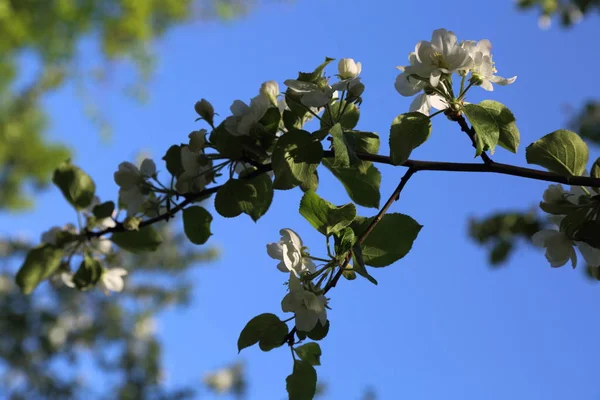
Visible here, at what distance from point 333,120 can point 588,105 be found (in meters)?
1.80

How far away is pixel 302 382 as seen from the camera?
0.53m

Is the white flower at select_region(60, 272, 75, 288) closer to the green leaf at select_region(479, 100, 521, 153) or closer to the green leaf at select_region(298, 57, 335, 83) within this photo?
the green leaf at select_region(298, 57, 335, 83)

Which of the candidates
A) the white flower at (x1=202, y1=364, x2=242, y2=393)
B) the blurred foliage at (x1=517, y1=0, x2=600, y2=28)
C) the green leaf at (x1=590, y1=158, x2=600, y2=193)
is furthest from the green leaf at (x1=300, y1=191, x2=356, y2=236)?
the white flower at (x1=202, y1=364, x2=242, y2=393)

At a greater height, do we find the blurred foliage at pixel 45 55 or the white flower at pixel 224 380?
the blurred foliage at pixel 45 55

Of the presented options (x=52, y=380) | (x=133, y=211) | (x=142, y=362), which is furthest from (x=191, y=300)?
(x=133, y=211)

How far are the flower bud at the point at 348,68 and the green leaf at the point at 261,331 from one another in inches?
9.6

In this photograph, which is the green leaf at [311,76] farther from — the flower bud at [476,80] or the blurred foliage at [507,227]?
→ the blurred foliage at [507,227]

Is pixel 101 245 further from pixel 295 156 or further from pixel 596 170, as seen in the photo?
pixel 596 170

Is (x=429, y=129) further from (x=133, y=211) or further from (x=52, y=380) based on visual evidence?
(x=52, y=380)

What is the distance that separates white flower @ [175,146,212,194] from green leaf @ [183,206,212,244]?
3cm

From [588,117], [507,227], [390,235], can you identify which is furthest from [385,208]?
[588,117]

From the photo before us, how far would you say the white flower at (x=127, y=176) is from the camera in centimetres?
72

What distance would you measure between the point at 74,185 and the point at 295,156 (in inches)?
15.5

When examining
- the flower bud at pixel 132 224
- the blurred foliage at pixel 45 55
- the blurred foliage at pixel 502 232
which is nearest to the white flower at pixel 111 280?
the flower bud at pixel 132 224
